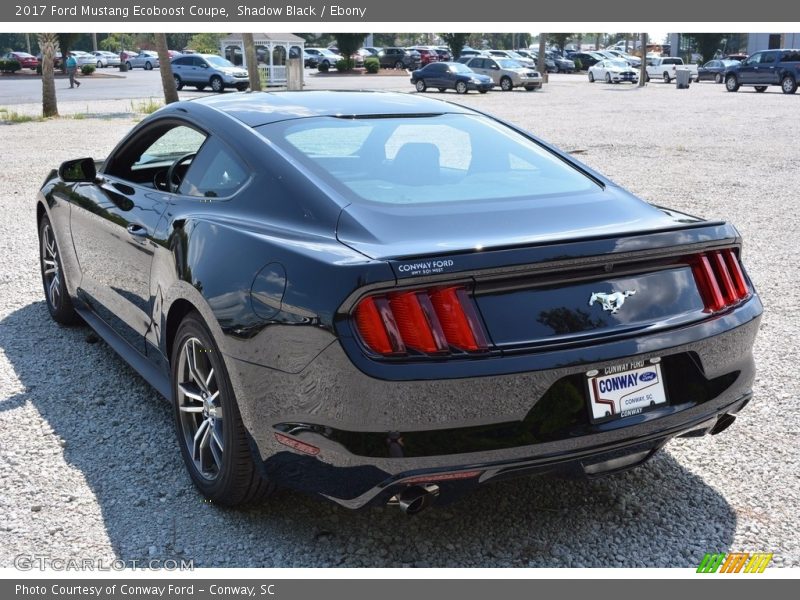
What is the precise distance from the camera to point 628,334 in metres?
3.04

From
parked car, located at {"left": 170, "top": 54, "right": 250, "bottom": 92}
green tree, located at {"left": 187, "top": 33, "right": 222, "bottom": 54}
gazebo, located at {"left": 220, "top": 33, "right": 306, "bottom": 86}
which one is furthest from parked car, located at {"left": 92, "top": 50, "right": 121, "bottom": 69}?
parked car, located at {"left": 170, "top": 54, "right": 250, "bottom": 92}

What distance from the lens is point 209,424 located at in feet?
11.9

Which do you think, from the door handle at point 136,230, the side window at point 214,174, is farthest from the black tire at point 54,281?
the side window at point 214,174

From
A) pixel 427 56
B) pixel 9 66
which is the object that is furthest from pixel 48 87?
pixel 427 56

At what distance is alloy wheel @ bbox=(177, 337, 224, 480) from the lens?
3.53 meters

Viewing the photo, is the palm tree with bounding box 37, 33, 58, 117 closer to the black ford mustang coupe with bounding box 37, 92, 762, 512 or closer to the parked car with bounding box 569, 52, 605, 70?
the black ford mustang coupe with bounding box 37, 92, 762, 512

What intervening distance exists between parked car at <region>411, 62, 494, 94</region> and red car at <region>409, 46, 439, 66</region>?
2379 centimetres

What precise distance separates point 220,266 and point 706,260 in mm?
1754

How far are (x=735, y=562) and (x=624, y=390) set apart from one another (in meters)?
0.78

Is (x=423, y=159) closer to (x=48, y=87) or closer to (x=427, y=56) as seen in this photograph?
(x=48, y=87)

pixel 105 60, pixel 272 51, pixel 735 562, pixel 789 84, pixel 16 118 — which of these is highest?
pixel 272 51

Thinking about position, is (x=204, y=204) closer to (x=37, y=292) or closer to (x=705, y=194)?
(x=37, y=292)

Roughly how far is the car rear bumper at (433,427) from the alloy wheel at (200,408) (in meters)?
0.36
